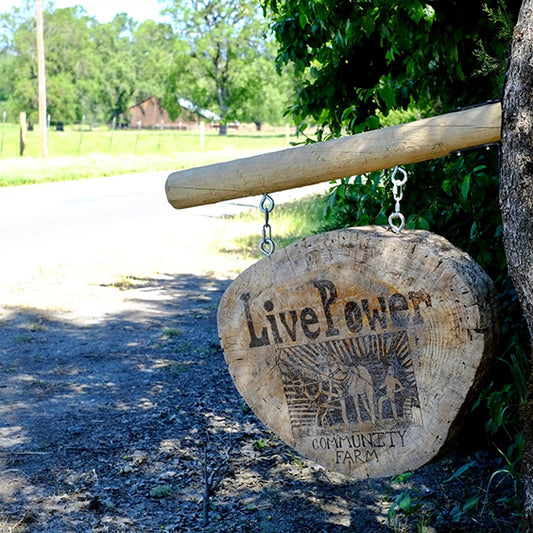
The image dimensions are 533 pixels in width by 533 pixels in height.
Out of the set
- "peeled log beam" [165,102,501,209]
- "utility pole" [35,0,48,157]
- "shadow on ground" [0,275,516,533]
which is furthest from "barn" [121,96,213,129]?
"peeled log beam" [165,102,501,209]

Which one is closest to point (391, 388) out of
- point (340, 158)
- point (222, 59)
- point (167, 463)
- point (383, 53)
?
point (340, 158)

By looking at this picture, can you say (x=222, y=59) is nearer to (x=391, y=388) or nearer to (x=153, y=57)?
(x=153, y=57)

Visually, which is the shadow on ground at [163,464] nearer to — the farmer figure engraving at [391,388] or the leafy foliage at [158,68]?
the farmer figure engraving at [391,388]

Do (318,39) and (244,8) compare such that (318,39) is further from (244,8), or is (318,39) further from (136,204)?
(136,204)

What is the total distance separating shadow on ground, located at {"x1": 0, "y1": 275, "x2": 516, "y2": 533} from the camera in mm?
3184

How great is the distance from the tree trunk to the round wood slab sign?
15 cm

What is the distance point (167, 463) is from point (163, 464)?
2 cm

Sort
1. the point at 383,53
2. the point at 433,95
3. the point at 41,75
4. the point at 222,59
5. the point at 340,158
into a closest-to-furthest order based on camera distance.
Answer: the point at 340,158 → the point at 433,95 → the point at 383,53 → the point at 41,75 → the point at 222,59

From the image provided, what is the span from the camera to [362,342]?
2289mm

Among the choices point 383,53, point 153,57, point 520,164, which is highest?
point 153,57

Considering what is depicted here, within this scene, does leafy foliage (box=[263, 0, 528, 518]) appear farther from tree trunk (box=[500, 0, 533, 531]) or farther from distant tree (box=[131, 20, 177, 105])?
distant tree (box=[131, 20, 177, 105])

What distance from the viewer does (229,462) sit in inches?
145

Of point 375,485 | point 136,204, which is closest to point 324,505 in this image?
point 375,485

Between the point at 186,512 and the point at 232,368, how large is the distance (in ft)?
3.62
